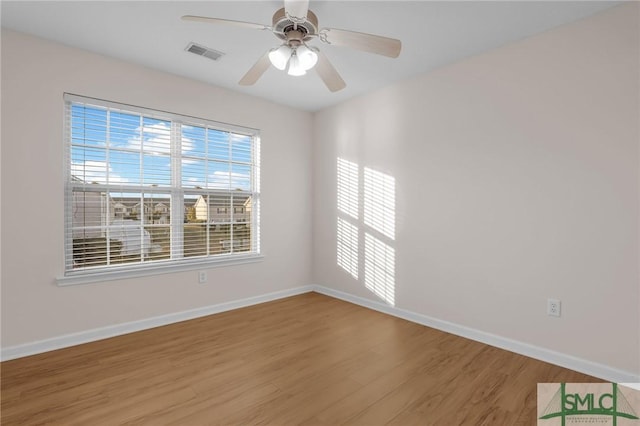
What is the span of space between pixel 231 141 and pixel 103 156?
51.9 inches

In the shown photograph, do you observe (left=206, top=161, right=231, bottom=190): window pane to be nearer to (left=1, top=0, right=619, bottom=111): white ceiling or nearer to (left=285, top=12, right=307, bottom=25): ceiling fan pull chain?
(left=1, top=0, right=619, bottom=111): white ceiling

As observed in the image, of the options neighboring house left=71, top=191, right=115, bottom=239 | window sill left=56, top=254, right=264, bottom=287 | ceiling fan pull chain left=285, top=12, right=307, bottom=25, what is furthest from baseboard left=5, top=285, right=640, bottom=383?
ceiling fan pull chain left=285, top=12, right=307, bottom=25

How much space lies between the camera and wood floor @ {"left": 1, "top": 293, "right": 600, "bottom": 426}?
6.12 ft

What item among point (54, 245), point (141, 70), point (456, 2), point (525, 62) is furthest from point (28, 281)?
point (525, 62)

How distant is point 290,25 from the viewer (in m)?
2.01

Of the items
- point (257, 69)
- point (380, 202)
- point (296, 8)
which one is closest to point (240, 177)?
point (380, 202)

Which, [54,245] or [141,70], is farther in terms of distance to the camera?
[141,70]

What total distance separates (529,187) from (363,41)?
177 cm

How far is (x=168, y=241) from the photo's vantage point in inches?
134

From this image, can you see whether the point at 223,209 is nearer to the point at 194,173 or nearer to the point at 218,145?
the point at 194,173

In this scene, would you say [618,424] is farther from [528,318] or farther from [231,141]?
[231,141]

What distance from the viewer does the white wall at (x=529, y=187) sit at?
223 cm

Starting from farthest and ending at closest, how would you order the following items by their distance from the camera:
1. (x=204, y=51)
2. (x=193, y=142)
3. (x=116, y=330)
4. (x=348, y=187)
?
(x=348, y=187)
(x=193, y=142)
(x=116, y=330)
(x=204, y=51)

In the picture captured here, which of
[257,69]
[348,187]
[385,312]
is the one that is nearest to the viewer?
[257,69]
